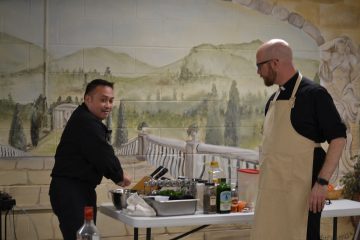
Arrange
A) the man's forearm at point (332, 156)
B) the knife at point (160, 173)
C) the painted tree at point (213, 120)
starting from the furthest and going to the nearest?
the painted tree at point (213, 120), the knife at point (160, 173), the man's forearm at point (332, 156)

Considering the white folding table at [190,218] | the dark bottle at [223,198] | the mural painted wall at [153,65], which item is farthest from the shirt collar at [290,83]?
the mural painted wall at [153,65]

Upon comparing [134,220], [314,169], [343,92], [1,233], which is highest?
[343,92]

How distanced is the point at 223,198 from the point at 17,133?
1714 millimetres

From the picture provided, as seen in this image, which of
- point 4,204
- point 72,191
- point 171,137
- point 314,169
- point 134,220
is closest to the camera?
point 314,169

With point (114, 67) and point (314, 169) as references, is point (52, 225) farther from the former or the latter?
point (314, 169)

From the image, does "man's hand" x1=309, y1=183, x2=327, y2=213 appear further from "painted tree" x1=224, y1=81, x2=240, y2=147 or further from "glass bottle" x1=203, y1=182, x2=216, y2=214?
"painted tree" x1=224, y1=81, x2=240, y2=147

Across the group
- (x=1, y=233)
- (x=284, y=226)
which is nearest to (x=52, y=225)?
(x=1, y=233)

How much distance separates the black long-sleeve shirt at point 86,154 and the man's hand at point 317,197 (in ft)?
3.95

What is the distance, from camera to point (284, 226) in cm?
319

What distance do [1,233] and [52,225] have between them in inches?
15.2

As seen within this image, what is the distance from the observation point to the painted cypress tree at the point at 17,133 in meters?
4.38

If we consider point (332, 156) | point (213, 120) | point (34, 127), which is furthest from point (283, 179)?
point (34, 127)

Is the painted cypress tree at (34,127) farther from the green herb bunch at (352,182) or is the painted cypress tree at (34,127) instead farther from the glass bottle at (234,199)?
the green herb bunch at (352,182)

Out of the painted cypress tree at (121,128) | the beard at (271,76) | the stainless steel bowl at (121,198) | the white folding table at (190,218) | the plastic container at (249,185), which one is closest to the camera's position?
the beard at (271,76)
